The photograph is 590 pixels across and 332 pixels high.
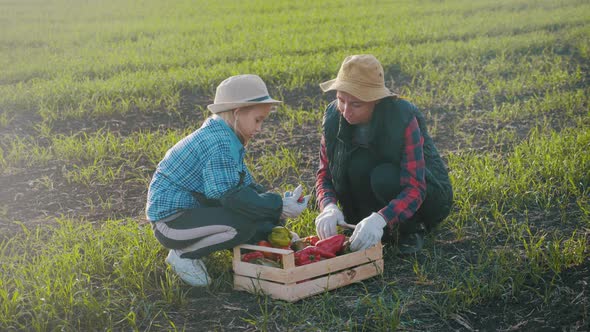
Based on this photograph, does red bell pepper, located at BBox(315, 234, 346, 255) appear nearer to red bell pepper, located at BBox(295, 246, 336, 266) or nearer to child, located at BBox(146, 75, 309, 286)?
red bell pepper, located at BBox(295, 246, 336, 266)

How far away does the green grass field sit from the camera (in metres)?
3.17

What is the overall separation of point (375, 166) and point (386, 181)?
0.57 feet

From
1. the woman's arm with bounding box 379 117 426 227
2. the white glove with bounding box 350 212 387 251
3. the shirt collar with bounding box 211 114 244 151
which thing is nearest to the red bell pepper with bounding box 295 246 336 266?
the white glove with bounding box 350 212 387 251

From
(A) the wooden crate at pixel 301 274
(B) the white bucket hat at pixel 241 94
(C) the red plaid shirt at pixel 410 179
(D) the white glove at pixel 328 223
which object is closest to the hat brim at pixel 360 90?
(C) the red plaid shirt at pixel 410 179

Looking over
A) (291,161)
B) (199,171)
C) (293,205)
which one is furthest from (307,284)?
(291,161)

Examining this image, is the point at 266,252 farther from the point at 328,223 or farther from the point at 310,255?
the point at 328,223

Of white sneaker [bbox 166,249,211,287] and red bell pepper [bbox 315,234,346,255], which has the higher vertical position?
red bell pepper [bbox 315,234,346,255]

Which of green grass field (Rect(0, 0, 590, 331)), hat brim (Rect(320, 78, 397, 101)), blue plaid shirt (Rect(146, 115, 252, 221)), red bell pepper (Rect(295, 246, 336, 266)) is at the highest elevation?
hat brim (Rect(320, 78, 397, 101))

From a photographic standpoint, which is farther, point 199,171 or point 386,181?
point 386,181

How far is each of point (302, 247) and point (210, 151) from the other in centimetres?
73

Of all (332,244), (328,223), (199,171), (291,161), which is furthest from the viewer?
(291,161)

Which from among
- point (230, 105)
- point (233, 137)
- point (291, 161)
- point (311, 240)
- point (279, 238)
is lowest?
point (291, 161)

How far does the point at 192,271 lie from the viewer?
10.9 ft

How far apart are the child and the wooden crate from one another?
0.15 m
